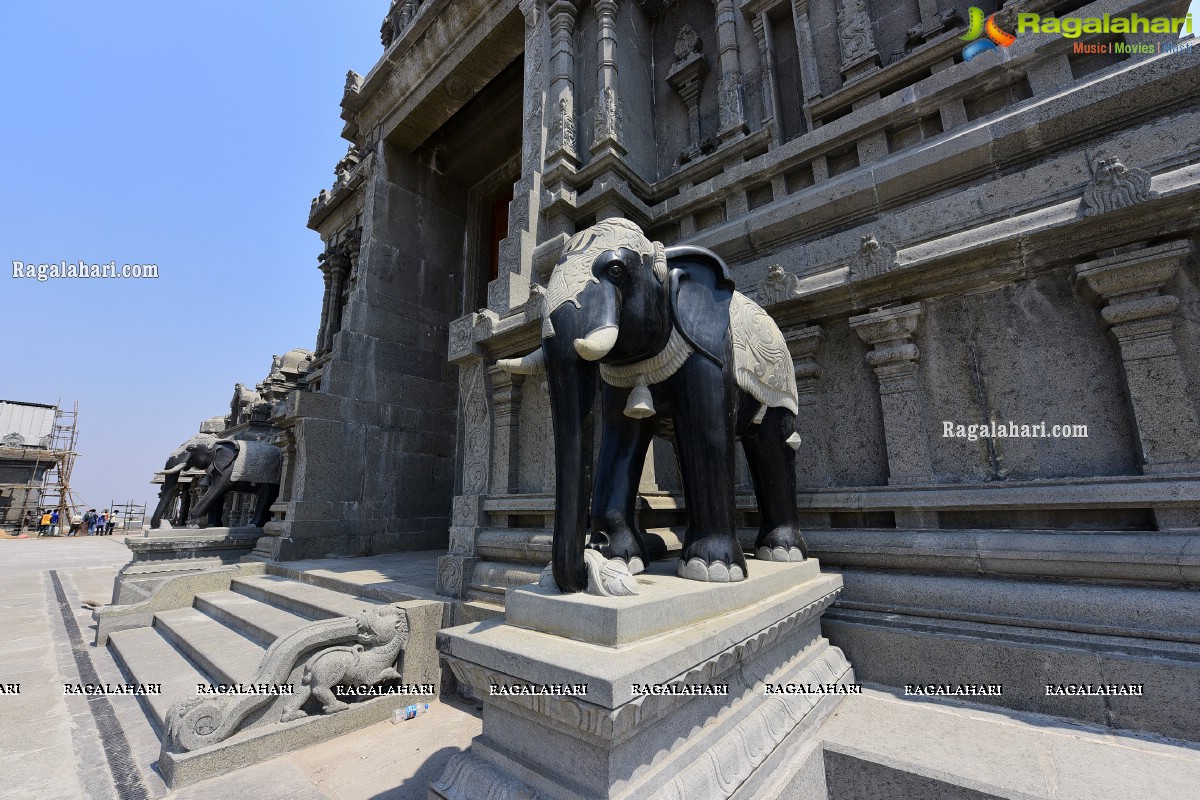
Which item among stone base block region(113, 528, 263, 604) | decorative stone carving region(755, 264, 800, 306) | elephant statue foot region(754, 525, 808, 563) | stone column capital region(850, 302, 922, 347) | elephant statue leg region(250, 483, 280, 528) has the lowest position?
stone base block region(113, 528, 263, 604)

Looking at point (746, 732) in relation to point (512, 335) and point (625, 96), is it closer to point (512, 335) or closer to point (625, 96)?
point (512, 335)

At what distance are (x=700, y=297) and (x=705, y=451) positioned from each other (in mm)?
801

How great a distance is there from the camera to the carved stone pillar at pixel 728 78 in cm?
561

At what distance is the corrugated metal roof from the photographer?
3250cm

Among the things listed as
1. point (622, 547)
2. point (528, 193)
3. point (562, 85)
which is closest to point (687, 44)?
point (562, 85)

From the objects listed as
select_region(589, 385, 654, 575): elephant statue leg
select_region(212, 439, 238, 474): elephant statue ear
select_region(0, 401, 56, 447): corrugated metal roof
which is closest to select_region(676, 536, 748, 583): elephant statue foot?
select_region(589, 385, 654, 575): elephant statue leg

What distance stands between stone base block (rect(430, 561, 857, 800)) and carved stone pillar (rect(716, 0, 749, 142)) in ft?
17.0

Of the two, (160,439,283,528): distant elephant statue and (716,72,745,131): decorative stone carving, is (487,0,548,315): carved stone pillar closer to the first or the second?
(716,72,745,131): decorative stone carving

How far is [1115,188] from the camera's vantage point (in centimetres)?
274

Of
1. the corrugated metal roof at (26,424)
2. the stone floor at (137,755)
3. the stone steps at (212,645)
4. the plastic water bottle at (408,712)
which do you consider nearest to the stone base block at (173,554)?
the stone steps at (212,645)

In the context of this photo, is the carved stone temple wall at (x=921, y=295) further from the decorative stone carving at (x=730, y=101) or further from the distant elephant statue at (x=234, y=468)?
the distant elephant statue at (x=234, y=468)

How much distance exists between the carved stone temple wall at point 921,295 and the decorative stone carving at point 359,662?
26.8 inches

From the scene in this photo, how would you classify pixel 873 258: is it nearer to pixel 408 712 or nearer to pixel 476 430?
pixel 476 430

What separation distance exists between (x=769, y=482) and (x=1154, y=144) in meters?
2.98
